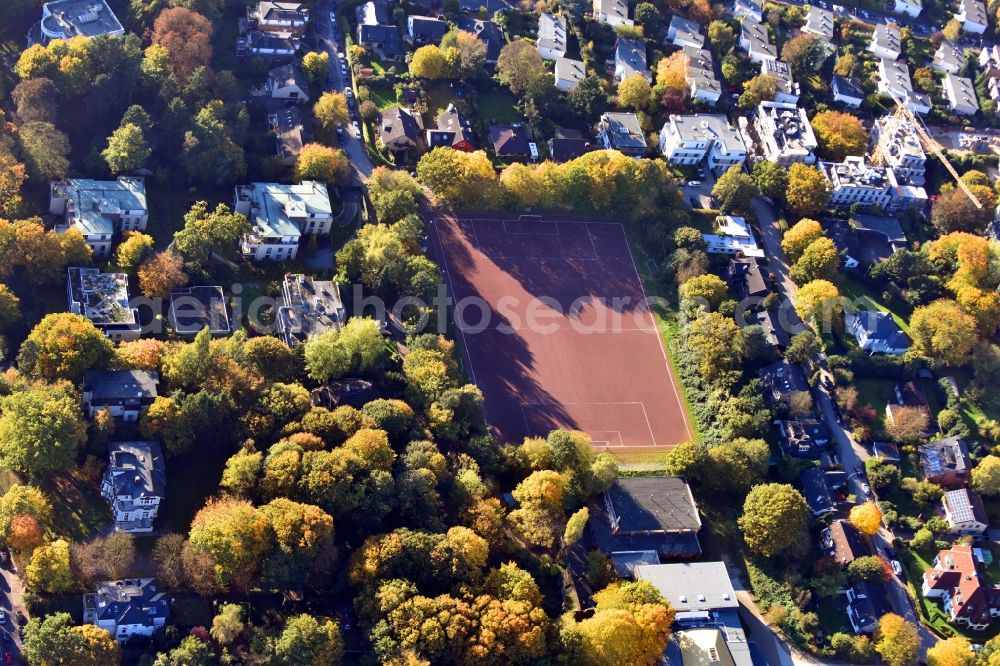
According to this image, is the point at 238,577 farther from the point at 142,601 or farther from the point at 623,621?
the point at 623,621

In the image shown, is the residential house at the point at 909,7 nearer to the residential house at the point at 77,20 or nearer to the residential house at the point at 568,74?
the residential house at the point at 568,74

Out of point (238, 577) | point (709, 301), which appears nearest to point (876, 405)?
point (709, 301)

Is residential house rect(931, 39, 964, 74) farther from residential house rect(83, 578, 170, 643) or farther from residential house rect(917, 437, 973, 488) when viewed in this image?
residential house rect(83, 578, 170, 643)

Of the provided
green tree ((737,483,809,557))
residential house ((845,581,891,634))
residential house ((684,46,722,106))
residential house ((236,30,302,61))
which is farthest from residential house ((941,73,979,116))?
residential house ((236,30,302,61))

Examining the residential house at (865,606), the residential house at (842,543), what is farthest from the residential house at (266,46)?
the residential house at (865,606)

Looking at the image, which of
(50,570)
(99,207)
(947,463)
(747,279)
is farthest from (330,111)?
(947,463)
